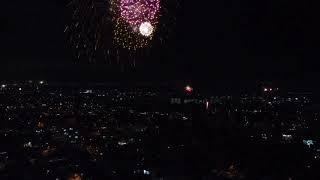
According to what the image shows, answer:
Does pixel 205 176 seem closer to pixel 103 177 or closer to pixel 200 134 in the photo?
pixel 103 177

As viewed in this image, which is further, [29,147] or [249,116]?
Answer: [249,116]

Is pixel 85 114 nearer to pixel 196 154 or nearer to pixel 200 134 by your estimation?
pixel 200 134

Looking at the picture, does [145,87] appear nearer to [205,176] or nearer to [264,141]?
[264,141]

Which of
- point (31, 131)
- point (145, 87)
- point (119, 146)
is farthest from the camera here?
point (145, 87)

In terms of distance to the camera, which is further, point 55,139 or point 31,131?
point 31,131

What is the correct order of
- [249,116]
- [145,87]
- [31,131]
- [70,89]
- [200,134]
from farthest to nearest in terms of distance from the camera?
[70,89] < [145,87] < [249,116] < [31,131] < [200,134]

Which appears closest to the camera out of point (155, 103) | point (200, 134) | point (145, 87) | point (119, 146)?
point (119, 146)

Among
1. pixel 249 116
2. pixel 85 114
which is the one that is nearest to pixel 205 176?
pixel 249 116

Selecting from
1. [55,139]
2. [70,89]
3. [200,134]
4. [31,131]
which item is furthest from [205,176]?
[70,89]

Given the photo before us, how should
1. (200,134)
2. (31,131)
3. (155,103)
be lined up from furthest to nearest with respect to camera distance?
(155,103), (31,131), (200,134)
